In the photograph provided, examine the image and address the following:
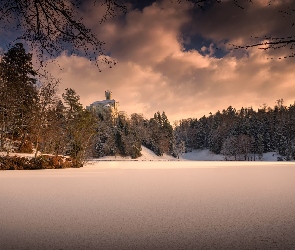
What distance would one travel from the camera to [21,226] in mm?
3967

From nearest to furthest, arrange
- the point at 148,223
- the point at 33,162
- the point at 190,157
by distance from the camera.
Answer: the point at 148,223 < the point at 33,162 < the point at 190,157

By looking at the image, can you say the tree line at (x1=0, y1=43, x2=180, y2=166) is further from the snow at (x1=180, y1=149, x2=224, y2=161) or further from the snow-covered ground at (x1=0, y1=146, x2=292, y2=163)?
the snow at (x1=180, y1=149, x2=224, y2=161)

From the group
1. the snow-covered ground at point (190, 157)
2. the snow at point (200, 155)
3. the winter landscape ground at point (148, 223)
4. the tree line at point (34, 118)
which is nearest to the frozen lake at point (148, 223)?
the winter landscape ground at point (148, 223)

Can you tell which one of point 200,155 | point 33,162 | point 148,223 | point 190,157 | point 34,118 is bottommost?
point 190,157

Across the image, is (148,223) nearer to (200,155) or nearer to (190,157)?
(190,157)

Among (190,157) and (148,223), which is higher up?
(148,223)

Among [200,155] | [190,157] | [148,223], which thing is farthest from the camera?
[200,155]

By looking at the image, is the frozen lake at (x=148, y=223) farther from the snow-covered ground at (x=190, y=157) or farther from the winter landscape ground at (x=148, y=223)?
the snow-covered ground at (x=190, y=157)

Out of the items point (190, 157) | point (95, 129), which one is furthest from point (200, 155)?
point (95, 129)

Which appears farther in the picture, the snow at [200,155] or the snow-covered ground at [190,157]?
the snow at [200,155]

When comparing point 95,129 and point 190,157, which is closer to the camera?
point 95,129

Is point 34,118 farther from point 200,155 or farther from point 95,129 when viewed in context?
point 200,155

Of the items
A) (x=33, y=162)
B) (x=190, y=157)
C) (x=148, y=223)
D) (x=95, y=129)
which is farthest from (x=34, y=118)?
(x=190, y=157)

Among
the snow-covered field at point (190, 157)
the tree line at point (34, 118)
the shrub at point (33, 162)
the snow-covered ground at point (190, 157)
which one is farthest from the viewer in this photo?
the snow-covered field at point (190, 157)
